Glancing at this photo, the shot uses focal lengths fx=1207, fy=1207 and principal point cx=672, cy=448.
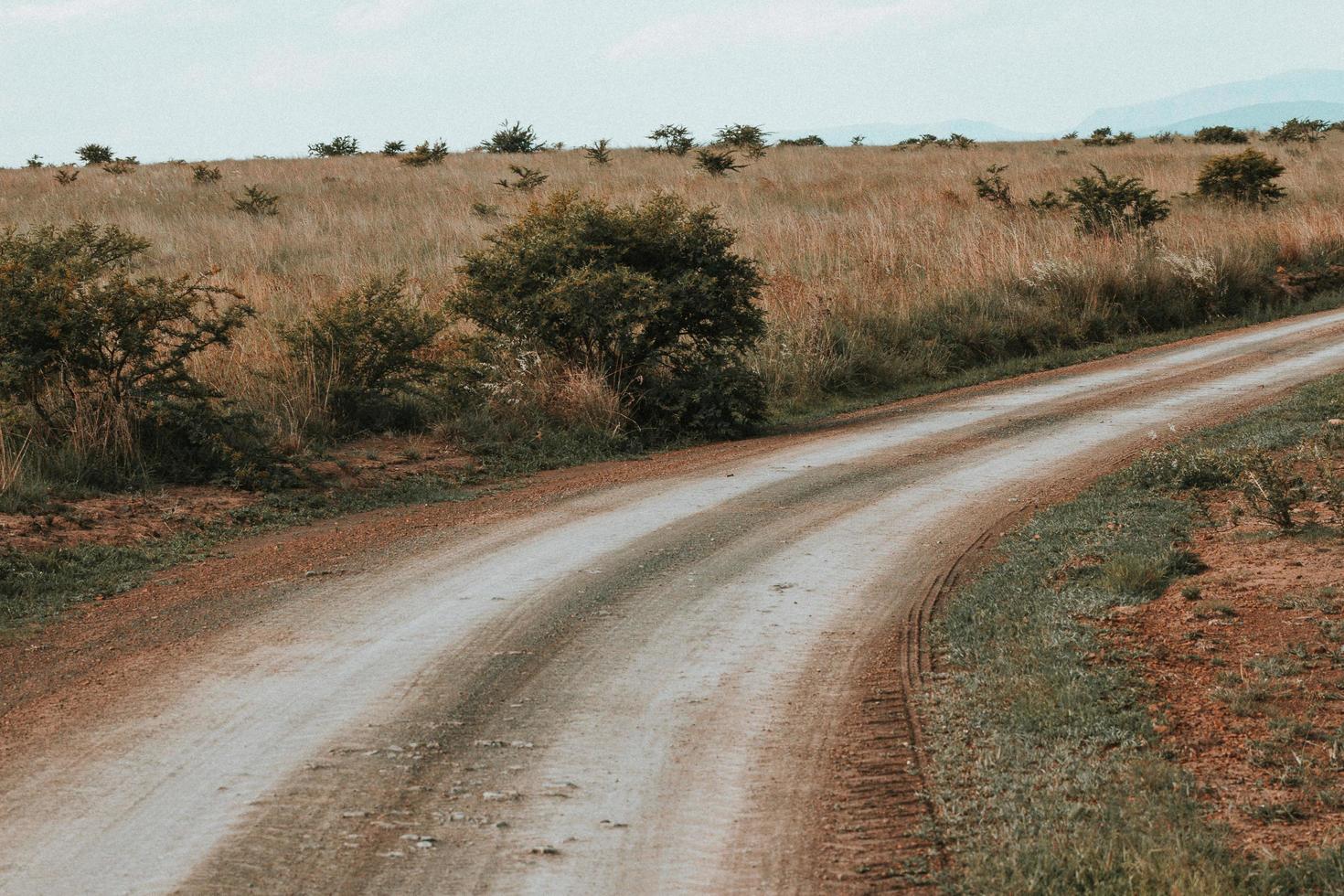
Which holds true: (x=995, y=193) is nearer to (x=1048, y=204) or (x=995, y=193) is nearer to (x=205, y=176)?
(x=1048, y=204)

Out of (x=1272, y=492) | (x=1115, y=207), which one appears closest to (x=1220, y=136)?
(x=1115, y=207)

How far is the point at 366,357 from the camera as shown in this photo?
1127 cm

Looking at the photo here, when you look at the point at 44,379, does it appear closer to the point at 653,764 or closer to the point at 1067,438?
the point at 653,764

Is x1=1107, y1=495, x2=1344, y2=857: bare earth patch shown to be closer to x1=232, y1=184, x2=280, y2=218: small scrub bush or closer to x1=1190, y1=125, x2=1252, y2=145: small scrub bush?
x1=232, y1=184, x2=280, y2=218: small scrub bush

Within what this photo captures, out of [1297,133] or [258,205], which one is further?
[1297,133]

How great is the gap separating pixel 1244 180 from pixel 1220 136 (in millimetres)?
19709

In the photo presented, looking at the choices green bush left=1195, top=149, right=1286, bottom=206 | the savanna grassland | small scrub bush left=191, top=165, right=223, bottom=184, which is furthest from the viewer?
small scrub bush left=191, top=165, right=223, bottom=184

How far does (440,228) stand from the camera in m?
21.3

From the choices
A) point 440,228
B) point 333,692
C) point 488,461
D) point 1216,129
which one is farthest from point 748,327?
point 1216,129

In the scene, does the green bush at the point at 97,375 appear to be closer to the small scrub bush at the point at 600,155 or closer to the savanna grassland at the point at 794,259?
the savanna grassland at the point at 794,259

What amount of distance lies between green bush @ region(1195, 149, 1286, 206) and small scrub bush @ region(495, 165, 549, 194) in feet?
50.0

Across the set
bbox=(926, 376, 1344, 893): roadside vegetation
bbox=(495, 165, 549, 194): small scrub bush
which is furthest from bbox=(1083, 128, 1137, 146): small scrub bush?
bbox=(926, 376, 1344, 893): roadside vegetation

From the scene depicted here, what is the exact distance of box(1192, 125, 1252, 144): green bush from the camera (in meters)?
44.5

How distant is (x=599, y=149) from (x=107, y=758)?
33639 millimetres
